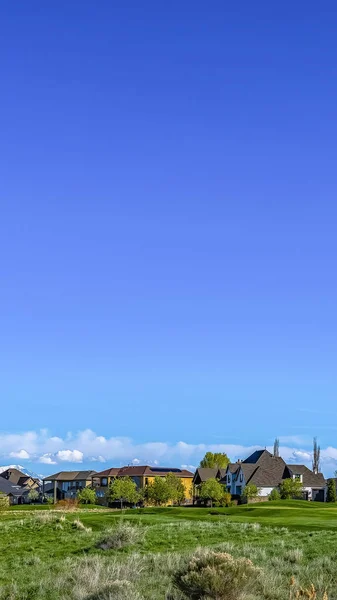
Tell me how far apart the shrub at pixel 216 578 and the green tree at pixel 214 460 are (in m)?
125

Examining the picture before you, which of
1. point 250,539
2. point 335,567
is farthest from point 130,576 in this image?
point 250,539

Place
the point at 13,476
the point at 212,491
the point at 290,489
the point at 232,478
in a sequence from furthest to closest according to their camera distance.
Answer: the point at 13,476 → the point at 232,478 → the point at 290,489 → the point at 212,491

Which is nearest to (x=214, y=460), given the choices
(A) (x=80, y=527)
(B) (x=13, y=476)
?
(B) (x=13, y=476)

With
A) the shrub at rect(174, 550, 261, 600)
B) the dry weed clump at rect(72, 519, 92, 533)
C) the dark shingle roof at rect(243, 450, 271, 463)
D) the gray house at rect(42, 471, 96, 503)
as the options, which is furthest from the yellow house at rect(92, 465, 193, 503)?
the shrub at rect(174, 550, 261, 600)

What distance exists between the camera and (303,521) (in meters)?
41.1

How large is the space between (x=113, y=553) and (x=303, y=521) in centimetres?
1790

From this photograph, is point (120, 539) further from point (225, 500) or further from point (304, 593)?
point (225, 500)

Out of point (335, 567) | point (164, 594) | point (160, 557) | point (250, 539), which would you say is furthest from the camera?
point (250, 539)

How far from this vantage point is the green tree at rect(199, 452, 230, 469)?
454ft

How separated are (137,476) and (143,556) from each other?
12382 cm

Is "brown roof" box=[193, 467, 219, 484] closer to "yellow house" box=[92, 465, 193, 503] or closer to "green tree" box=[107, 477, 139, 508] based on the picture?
"yellow house" box=[92, 465, 193, 503]

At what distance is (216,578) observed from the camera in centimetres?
1468

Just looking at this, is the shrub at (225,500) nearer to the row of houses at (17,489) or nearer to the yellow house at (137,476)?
the yellow house at (137,476)

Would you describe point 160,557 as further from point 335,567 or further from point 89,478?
point 89,478
